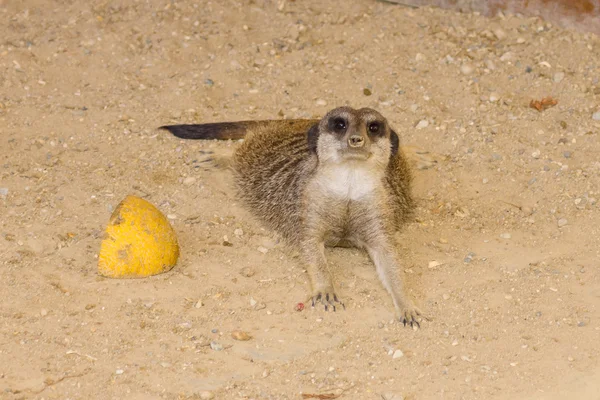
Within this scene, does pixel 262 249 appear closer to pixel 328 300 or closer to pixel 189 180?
pixel 328 300

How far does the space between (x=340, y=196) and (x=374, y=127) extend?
1.09 ft

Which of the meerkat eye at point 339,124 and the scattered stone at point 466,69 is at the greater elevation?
the meerkat eye at point 339,124

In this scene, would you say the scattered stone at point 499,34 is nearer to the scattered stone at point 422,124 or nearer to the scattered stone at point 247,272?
the scattered stone at point 422,124

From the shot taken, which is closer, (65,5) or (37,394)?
(37,394)

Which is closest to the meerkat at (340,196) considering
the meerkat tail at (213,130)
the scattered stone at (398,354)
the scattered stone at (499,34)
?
the scattered stone at (398,354)

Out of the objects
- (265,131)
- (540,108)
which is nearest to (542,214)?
(540,108)

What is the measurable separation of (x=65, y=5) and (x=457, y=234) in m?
3.04

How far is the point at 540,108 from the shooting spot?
15.9ft

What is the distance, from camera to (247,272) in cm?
364

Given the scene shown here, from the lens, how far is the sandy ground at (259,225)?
3.08 metres

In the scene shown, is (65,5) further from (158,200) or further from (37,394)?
(37,394)

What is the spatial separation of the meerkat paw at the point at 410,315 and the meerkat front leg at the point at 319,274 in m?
0.22

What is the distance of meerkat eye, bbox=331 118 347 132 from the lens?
136 inches

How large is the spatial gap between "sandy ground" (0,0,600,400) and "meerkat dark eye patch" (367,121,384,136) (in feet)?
1.95
